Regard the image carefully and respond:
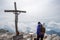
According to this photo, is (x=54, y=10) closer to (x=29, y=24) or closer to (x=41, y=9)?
(x=41, y=9)

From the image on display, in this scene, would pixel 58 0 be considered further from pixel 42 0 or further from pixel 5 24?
pixel 5 24

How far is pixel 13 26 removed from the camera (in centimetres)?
478

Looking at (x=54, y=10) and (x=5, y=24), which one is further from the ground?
(x=54, y=10)

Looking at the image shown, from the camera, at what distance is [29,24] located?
4.89m

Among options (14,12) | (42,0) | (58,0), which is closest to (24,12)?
(14,12)

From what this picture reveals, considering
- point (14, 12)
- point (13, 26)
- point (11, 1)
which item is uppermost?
point (11, 1)

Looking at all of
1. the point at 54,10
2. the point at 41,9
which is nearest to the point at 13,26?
the point at 41,9

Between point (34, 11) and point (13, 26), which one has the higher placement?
point (34, 11)

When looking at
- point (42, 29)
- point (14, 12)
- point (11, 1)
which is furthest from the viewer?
point (11, 1)

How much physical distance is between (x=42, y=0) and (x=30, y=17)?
2.07 feet

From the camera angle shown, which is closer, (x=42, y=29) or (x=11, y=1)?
(x=42, y=29)

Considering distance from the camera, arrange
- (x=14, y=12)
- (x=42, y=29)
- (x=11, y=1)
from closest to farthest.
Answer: (x=42, y=29)
(x=14, y=12)
(x=11, y=1)

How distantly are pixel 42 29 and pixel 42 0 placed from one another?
1.69 meters

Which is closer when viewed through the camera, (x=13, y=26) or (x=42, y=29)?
(x=42, y=29)
